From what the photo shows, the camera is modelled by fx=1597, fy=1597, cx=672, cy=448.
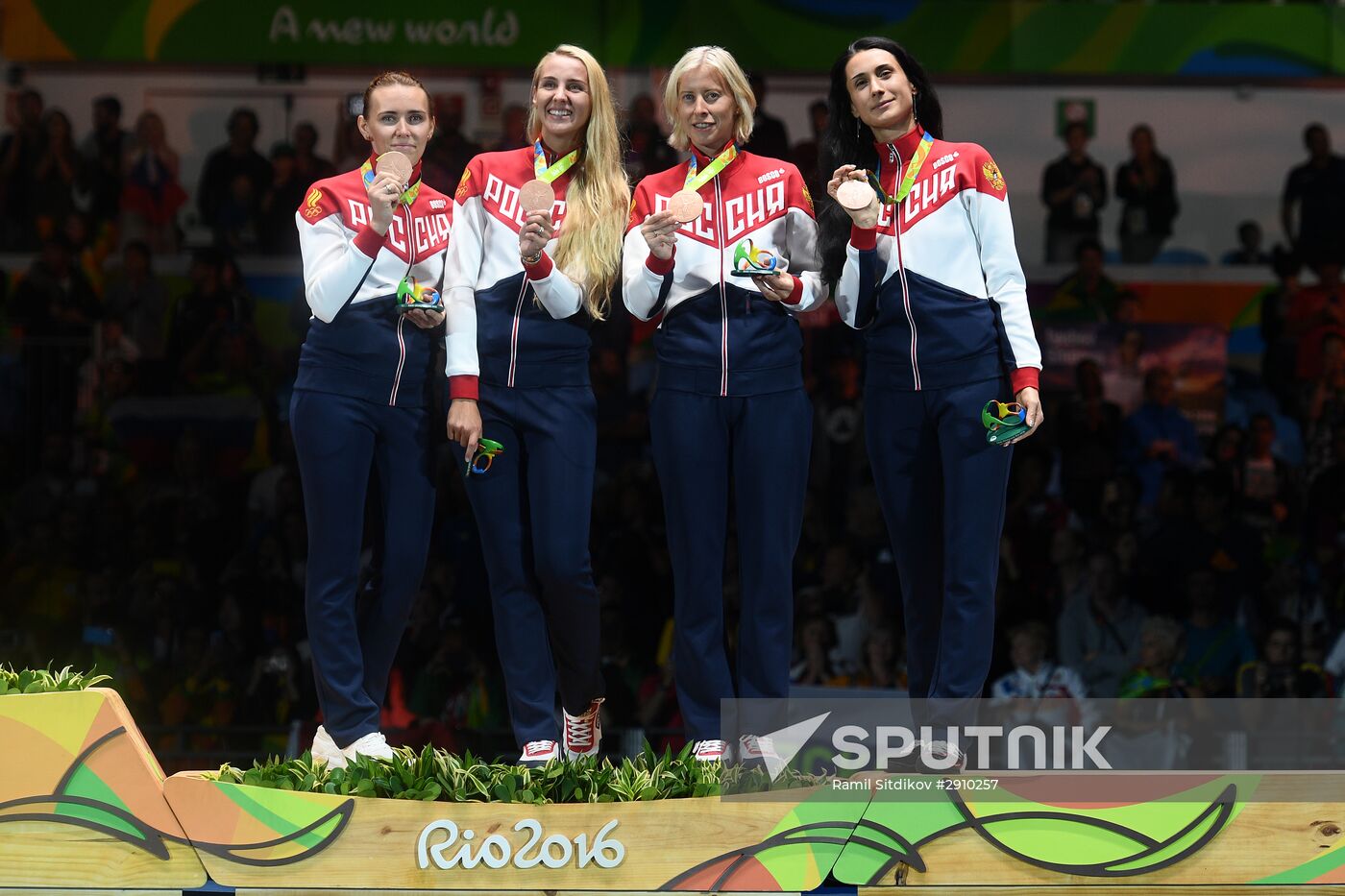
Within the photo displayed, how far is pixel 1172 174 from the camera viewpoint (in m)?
9.86

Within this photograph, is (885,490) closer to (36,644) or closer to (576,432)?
(576,432)

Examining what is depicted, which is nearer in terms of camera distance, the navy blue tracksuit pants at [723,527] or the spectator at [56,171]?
the navy blue tracksuit pants at [723,527]

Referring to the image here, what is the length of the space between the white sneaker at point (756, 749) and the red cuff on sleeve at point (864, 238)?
1358 millimetres

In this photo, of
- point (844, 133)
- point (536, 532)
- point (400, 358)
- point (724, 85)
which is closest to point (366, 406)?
point (400, 358)

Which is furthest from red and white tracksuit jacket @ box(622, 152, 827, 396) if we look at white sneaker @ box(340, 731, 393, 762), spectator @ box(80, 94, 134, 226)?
spectator @ box(80, 94, 134, 226)

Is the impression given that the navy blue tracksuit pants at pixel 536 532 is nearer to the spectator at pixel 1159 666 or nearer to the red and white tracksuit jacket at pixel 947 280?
the red and white tracksuit jacket at pixel 947 280

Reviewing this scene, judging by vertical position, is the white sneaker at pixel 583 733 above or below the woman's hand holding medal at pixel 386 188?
below

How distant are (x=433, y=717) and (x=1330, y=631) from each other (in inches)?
170

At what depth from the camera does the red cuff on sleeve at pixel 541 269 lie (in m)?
4.32

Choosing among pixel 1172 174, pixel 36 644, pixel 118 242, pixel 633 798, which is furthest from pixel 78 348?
pixel 1172 174

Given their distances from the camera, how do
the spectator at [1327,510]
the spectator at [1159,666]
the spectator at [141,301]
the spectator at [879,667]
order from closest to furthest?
the spectator at [1159,666], the spectator at [879,667], the spectator at [1327,510], the spectator at [141,301]

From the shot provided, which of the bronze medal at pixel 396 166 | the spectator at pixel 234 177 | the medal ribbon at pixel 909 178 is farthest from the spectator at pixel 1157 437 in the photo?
the bronze medal at pixel 396 166

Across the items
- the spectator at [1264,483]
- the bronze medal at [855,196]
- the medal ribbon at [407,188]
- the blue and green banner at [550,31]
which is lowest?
the spectator at [1264,483]

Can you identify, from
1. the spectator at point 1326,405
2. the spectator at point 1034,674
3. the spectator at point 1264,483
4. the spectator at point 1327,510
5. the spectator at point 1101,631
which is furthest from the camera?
the spectator at point 1326,405
